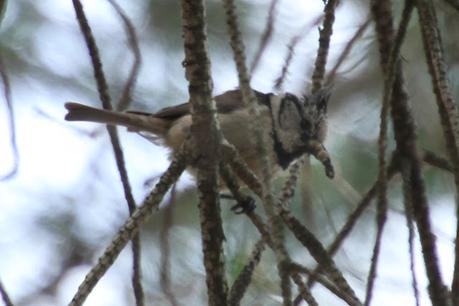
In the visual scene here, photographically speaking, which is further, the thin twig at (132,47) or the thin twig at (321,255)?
the thin twig at (132,47)

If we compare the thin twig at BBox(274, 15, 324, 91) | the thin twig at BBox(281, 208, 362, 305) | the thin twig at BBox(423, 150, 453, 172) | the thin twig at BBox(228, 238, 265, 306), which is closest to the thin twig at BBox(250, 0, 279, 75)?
the thin twig at BBox(274, 15, 324, 91)

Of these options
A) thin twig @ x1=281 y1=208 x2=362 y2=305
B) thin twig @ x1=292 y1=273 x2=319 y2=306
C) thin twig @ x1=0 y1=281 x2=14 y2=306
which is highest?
thin twig @ x1=281 y1=208 x2=362 y2=305

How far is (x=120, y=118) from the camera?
344 centimetres

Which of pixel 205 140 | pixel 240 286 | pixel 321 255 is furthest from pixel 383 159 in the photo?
pixel 240 286

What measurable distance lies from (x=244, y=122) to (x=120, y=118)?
495mm

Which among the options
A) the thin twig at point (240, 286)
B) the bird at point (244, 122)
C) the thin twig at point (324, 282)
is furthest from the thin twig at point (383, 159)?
the bird at point (244, 122)

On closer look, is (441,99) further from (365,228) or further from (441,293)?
(365,228)

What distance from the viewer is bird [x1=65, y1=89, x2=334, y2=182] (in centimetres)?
338

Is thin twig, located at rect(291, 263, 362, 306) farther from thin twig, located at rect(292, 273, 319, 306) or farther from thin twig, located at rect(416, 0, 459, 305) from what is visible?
thin twig, located at rect(416, 0, 459, 305)

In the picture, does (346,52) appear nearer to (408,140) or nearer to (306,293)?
(408,140)

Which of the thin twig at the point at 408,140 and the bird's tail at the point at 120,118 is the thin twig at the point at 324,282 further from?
the bird's tail at the point at 120,118

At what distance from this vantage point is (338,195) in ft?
11.7

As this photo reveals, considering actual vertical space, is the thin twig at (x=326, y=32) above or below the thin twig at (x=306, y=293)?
above

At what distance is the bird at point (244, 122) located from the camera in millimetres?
3379
